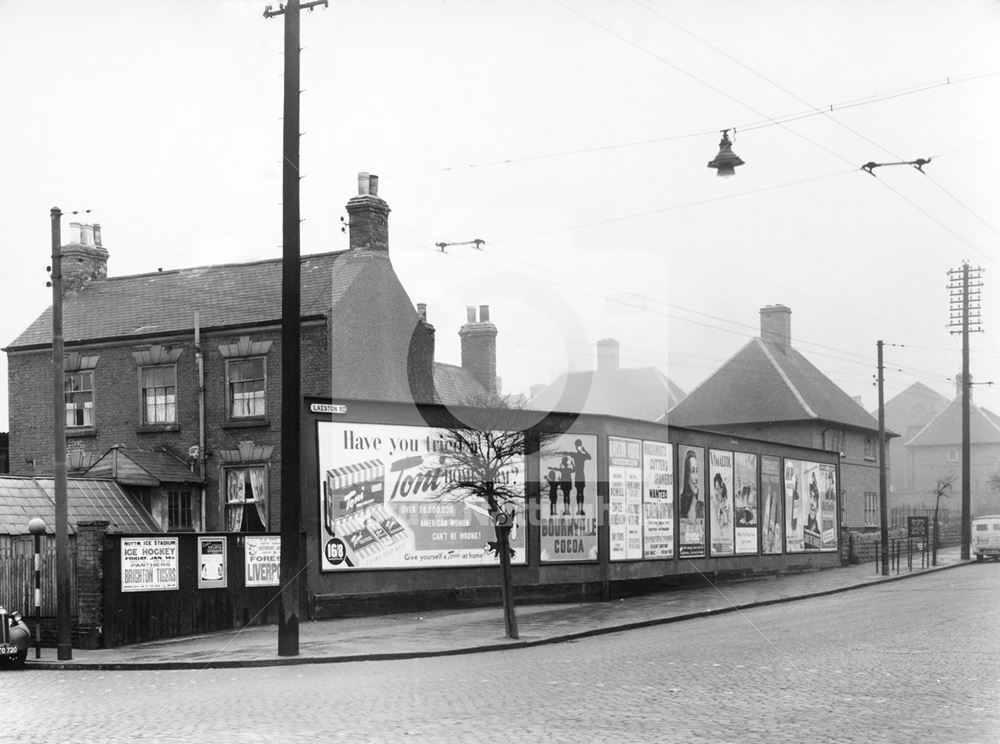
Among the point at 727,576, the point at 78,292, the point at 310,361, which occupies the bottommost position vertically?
the point at 727,576

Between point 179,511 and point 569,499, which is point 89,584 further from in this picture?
point 569,499

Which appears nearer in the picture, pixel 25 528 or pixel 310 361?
pixel 25 528

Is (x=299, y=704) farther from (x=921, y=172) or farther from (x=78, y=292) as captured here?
(x=78, y=292)

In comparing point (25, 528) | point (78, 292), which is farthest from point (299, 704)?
point (78, 292)

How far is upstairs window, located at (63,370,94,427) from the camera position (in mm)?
33719

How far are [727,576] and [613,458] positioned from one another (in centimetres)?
729

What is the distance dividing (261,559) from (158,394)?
11.4 metres

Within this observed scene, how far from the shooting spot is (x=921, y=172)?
22.4m

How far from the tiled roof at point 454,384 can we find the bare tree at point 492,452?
40.2 feet

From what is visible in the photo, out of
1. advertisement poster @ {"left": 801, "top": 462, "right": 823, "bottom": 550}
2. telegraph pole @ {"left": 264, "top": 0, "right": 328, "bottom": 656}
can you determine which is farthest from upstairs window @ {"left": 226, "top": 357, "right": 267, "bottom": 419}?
advertisement poster @ {"left": 801, "top": 462, "right": 823, "bottom": 550}

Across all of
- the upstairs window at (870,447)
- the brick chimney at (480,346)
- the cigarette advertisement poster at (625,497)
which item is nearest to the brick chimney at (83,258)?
the brick chimney at (480,346)

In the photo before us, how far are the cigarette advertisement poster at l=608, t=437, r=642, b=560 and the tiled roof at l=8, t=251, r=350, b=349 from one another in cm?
860

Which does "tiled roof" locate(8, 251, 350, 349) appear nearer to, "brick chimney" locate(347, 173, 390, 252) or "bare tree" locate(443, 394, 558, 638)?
"brick chimney" locate(347, 173, 390, 252)

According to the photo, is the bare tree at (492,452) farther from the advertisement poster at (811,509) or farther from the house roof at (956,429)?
the house roof at (956,429)
